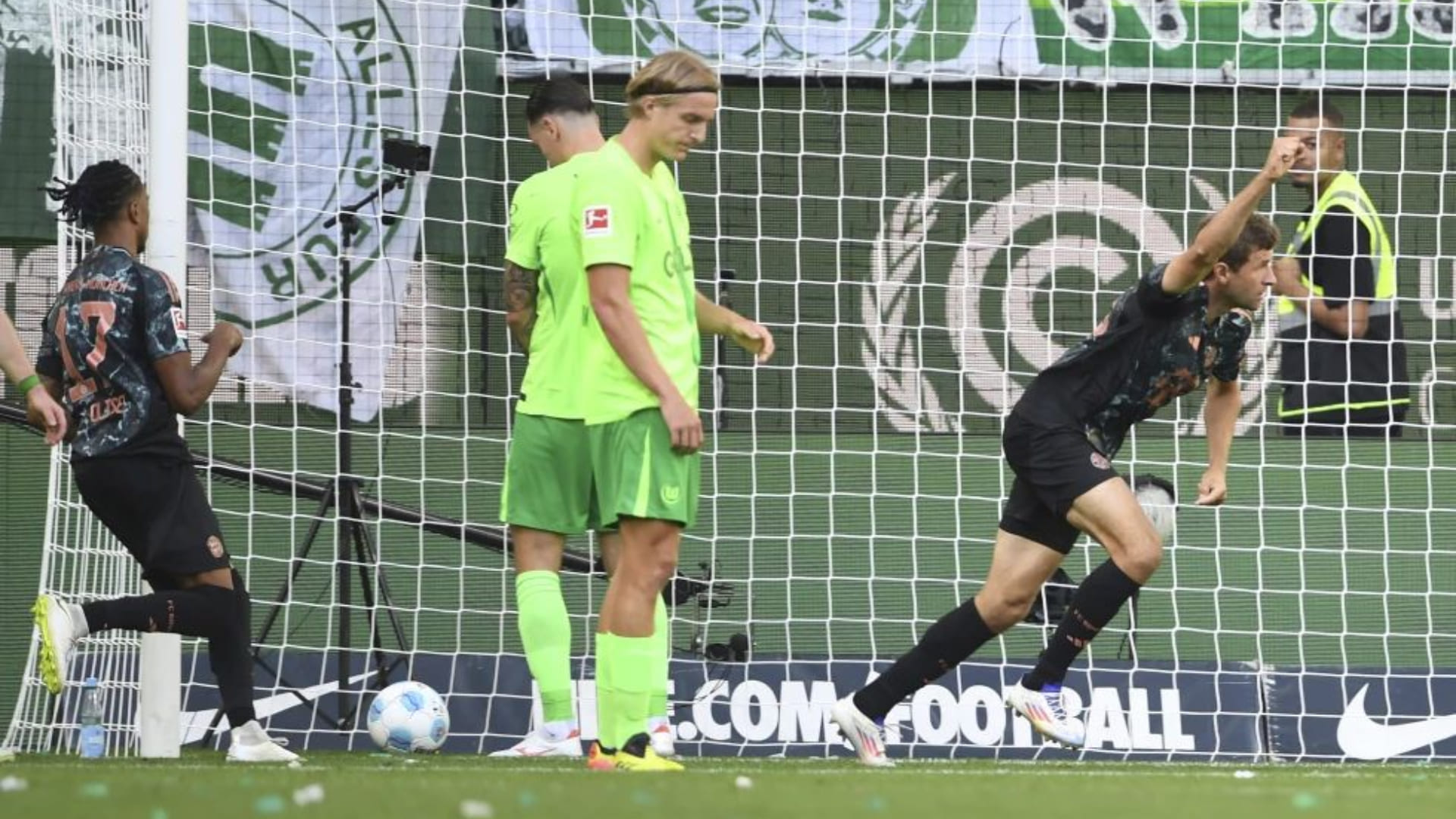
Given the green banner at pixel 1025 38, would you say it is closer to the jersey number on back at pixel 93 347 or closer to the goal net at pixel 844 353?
the goal net at pixel 844 353

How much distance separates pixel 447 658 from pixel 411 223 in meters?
1.84

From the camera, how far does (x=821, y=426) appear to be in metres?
9.54

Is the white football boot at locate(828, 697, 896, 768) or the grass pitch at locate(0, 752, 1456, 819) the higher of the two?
the grass pitch at locate(0, 752, 1456, 819)

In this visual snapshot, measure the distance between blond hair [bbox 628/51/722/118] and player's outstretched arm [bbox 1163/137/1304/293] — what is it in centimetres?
166

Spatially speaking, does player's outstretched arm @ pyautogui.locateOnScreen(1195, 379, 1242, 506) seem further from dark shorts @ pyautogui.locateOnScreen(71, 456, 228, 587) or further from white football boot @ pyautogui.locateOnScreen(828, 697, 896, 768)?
dark shorts @ pyautogui.locateOnScreen(71, 456, 228, 587)

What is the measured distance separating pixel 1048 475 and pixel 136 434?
2643 mm

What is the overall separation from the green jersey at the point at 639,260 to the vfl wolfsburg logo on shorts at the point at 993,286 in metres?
4.11

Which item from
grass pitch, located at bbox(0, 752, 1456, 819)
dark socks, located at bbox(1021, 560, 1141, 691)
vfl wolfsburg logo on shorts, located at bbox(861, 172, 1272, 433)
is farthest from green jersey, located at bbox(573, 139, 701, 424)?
vfl wolfsburg logo on shorts, located at bbox(861, 172, 1272, 433)

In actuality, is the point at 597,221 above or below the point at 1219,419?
above

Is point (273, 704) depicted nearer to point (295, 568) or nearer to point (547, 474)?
point (295, 568)

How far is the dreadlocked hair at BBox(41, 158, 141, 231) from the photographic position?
638 cm

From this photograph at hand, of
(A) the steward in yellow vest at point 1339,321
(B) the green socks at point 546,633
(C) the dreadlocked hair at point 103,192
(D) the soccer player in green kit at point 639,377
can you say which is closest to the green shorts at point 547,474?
(B) the green socks at point 546,633

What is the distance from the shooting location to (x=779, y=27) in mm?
9367

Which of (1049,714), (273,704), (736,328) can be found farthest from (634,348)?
(273,704)
